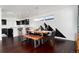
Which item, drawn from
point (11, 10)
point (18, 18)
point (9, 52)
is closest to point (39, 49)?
point (9, 52)

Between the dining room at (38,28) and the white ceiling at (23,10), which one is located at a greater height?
the white ceiling at (23,10)

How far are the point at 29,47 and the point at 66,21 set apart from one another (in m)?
1.25

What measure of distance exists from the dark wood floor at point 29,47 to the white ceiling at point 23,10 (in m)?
0.69

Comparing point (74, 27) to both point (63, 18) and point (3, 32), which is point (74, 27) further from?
point (3, 32)

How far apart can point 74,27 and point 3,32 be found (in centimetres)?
195

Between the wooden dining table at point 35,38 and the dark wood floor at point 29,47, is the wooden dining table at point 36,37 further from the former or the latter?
the dark wood floor at point 29,47

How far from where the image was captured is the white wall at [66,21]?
317 cm

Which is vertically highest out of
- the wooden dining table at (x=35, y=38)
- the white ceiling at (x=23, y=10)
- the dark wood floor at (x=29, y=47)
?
the white ceiling at (x=23, y=10)

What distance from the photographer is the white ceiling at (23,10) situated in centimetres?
318

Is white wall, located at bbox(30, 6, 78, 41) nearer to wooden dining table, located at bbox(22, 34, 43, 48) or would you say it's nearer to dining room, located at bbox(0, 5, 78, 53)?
dining room, located at bbox(0, 5, 78, 53)

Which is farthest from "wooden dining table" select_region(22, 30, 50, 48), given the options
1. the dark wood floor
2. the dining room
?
the dark wood floor

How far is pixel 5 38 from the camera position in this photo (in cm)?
321

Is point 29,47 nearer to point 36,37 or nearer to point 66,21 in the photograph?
point 36,37

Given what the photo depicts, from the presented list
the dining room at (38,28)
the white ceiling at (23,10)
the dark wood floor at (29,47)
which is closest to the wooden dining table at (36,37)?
the dining room at (38,28)
